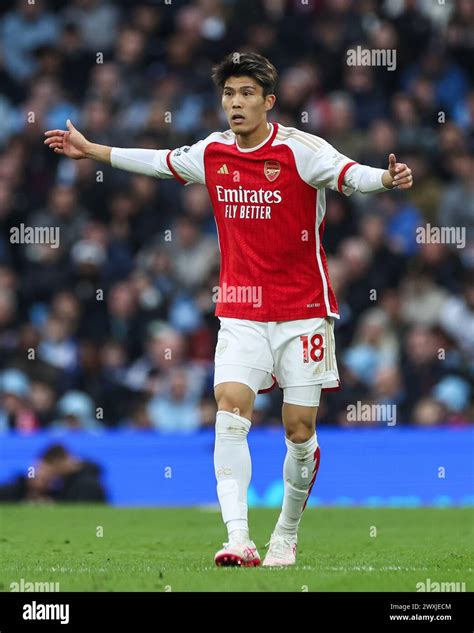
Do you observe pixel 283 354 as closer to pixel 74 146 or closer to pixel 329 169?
pixel 329 169

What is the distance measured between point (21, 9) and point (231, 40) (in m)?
2.90

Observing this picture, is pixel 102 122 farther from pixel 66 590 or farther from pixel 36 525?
pixel 66 590

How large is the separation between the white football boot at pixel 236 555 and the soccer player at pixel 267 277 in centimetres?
21

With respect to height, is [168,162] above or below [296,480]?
above

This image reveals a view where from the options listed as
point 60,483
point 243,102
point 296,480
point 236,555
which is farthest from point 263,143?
point 60,483

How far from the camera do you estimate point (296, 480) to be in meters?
8.38

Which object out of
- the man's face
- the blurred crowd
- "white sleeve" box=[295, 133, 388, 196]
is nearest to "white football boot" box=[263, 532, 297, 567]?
"white sleeve" box=[295, 133, 388, 196]

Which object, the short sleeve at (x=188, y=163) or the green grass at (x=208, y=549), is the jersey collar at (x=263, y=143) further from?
the green grass at (x=208, y=549)

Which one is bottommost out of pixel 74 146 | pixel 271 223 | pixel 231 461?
pixel 231 461

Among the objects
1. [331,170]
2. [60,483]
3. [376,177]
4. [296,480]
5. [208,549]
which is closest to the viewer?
[376,177]

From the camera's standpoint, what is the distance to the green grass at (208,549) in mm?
7230

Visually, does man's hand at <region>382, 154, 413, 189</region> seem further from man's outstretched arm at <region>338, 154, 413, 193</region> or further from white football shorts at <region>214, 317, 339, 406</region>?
white football shorts at <region>214, 317, 339, 406</region>

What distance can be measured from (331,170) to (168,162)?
3.46 feet

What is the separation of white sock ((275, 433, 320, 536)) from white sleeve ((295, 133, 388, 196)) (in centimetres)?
144
